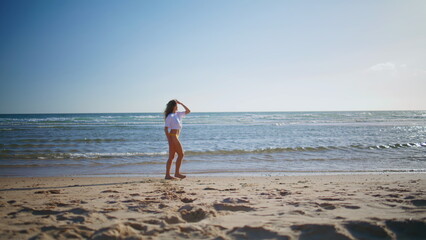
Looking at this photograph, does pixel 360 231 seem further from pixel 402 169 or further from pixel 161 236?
pixel 402 169

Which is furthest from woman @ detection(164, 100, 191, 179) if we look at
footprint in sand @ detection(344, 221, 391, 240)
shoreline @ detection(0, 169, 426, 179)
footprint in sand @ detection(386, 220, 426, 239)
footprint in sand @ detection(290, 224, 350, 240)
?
footprint in sand @ detection(386, 220, 426, 239)

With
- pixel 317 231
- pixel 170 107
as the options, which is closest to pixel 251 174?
pixel 170 107

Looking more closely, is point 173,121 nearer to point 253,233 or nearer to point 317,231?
point 253,233

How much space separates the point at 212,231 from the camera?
2.73m

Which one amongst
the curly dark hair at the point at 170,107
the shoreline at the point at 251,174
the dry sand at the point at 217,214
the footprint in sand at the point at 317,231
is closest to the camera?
the footprint in sand at the point at 317,231

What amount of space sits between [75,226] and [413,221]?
13.3 feet

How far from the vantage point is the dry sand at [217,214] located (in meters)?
2.68

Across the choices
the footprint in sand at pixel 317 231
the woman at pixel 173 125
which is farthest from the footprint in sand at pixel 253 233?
the woman at pixel 173 125

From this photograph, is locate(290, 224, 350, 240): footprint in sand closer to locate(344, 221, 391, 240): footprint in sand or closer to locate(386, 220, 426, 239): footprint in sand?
locate(344, 221, 391, 240): footprint in sand

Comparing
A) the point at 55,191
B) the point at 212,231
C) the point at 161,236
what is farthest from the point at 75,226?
the point at 55,191

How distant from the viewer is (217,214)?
3.32 m

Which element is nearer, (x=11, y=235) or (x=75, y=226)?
(x=11, y=235)

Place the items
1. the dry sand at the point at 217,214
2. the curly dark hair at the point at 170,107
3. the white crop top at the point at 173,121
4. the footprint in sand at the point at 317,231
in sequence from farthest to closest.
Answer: the curly dark hair at the point at 170,107 → the white crop top at the point at 173,121 → the dry sand at the point at 217,214 → the footprint in sand at the point at 317,231

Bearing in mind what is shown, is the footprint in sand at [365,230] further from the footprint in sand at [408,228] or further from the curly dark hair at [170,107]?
the curly dark hair at [170,107]
